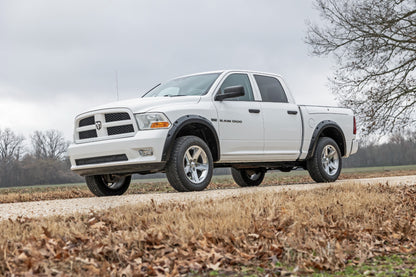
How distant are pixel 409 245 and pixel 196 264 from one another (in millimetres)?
2429

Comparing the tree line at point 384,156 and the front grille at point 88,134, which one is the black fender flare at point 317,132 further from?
the tree line at point 384,156

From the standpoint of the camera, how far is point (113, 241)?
15.5ft

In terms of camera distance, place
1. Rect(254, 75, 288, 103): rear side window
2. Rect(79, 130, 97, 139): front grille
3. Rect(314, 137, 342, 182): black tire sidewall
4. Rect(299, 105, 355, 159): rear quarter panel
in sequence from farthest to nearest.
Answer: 1. Rect(314, 137, 342, 182): black tire sidewall
2. Rect(299, 105, 355, 159): rear quarter panel
3. Rect(254, 75, 288, 103): rear side window
4. Rect(79, 130, 97, 139): front grille

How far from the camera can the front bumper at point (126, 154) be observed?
818 cm

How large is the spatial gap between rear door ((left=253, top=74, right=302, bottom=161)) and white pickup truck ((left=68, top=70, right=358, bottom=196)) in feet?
0.06

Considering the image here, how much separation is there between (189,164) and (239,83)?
2.19 m

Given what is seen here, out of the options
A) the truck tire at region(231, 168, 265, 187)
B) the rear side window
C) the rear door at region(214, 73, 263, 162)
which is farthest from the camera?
the truck tire at region(231, 168, 265, 187)

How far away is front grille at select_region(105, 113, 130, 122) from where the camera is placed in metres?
8.48

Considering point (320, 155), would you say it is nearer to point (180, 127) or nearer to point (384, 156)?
point (180, 127)

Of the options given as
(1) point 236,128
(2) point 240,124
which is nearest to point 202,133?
(1) point 236,128

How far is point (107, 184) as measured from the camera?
33.2ft

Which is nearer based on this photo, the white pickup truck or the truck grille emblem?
the white pickup truck

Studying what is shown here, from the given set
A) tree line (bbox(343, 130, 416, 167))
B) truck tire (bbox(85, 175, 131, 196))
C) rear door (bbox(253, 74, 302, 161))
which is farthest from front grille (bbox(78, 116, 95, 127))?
tree line (bbox(343, 130, 416, 167))

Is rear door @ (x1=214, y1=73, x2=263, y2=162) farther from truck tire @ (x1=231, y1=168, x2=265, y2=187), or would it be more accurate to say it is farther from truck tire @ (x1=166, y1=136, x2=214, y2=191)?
truck tire @ (x1=231, y1=168, x2=265, y2=187)
